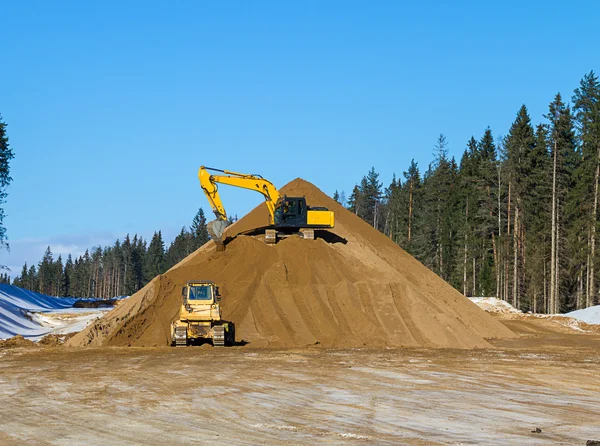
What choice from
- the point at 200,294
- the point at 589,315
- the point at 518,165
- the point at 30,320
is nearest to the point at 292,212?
the point at 200,294

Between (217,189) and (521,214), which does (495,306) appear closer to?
(521,214)

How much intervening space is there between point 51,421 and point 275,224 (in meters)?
30.3

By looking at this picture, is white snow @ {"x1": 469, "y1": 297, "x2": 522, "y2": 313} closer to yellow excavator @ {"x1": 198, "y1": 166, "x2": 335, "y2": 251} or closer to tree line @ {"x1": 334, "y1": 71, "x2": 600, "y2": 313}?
tree line @ {"x1": 334, "y1": 71, "x2": 600, "y2": 313}

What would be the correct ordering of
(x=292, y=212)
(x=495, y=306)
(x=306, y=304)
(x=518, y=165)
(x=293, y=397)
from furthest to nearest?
(x=518, y=165)
(x=495, y=306)
(x=292, y=212)
(x=306, y=304)
(x=293, y=397)

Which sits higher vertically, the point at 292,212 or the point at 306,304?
the point at 292,212

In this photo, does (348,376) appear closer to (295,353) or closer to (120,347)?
(295,353)

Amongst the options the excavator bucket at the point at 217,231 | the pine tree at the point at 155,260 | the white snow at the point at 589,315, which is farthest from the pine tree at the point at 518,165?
the pine tree at the point at 155,260

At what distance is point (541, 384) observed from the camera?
2245 cm

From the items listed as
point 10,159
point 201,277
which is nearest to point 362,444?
point 201,277

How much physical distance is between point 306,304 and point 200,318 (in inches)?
289

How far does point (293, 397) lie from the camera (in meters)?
18.9

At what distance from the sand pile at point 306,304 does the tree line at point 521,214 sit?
85.1 ft

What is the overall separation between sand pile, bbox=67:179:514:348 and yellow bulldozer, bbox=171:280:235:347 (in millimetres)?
2733

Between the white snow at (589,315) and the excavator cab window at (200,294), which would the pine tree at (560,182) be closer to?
the white snow at (589,315)
